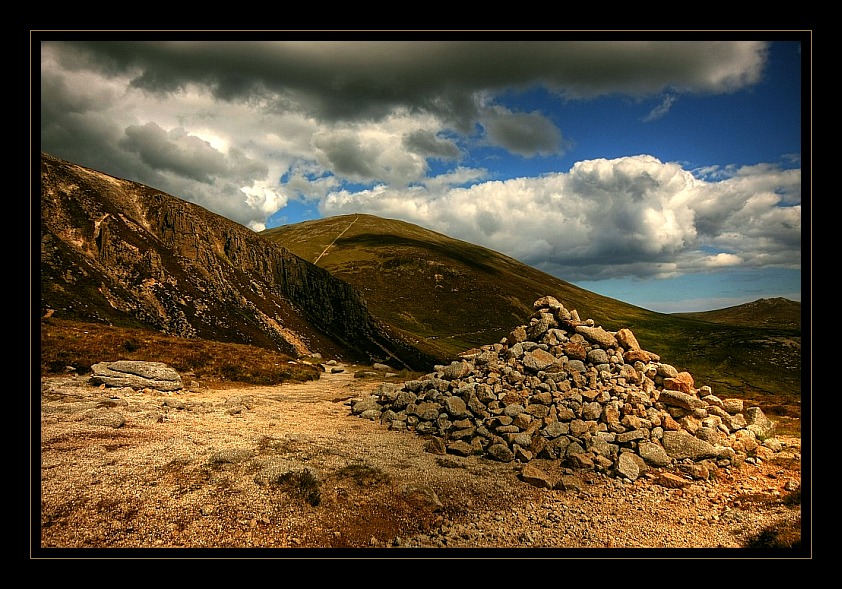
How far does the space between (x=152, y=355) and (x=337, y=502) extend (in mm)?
27362

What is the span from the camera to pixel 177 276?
6219cm

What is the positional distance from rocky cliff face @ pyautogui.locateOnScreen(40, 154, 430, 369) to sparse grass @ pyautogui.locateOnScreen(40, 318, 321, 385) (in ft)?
46.1

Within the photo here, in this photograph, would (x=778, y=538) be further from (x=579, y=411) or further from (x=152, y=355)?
(x=152, y=355)

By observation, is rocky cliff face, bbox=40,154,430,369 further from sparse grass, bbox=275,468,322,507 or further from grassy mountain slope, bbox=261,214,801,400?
sparse grass, bbox=275,468,322,507

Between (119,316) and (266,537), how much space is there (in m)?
51.4

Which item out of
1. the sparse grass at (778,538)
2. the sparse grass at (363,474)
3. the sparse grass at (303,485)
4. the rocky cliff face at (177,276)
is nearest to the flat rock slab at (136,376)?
the sparse grass at (303,485)

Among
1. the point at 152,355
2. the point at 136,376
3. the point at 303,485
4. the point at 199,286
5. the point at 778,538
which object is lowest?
the point at 778,538

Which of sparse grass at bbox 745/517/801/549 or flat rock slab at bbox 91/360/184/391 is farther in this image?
flat rock slab at bbox 91/360/184/391

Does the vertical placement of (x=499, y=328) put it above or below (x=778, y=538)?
below

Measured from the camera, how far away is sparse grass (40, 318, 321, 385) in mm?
24359

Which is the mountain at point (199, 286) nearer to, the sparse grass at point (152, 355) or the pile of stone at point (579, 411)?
the sparse grass at point (152, 355)

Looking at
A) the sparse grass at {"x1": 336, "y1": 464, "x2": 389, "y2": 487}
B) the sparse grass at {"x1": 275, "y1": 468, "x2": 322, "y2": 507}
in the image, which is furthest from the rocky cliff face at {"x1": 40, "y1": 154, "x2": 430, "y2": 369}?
the sparse grass at {"x1": 336, "y1": 464, "x2": 389, "y2": 487}

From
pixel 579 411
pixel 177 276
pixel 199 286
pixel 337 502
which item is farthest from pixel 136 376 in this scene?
pixel 199 286
